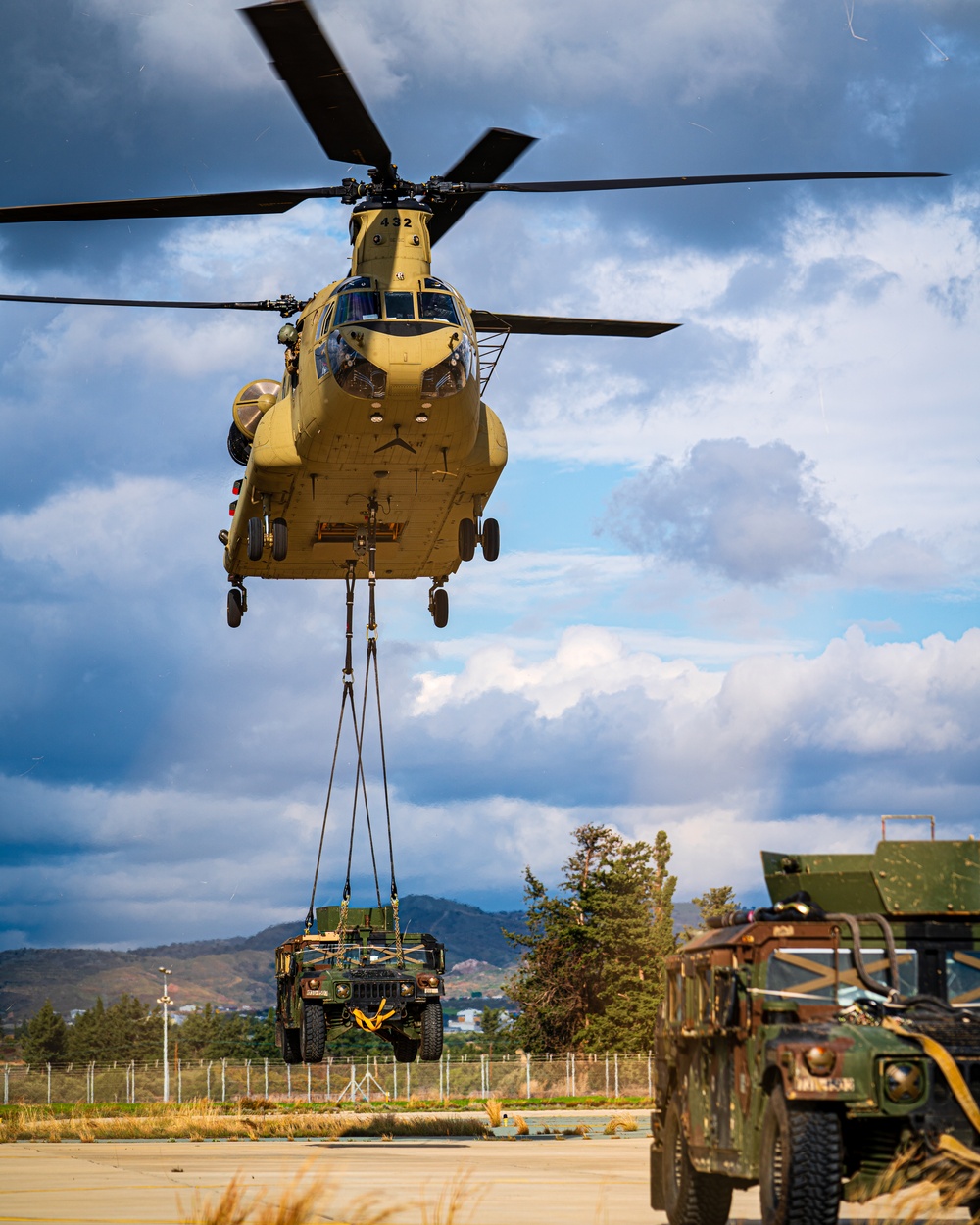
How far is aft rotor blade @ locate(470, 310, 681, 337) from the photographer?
25.3m

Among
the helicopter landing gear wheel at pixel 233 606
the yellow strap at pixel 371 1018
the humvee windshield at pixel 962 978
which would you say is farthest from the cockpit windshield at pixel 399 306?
the humvee windshield at pixel 962 978

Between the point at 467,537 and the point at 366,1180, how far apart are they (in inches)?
366

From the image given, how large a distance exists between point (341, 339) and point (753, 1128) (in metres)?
12.6

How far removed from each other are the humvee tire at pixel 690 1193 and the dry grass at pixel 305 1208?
4.75ft

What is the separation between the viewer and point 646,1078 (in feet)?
156

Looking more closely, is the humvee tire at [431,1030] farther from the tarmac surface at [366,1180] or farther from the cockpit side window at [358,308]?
the cockpit side window at [358,308]

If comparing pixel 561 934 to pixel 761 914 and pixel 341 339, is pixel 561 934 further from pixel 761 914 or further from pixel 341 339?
pixel 761 914

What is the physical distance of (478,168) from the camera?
850 inches

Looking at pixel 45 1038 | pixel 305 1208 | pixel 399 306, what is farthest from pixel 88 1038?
pixel 305 1208

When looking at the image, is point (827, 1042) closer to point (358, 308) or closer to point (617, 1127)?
point (358, 308)

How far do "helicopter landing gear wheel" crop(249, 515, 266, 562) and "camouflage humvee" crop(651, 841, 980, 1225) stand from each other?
1260 centimetres

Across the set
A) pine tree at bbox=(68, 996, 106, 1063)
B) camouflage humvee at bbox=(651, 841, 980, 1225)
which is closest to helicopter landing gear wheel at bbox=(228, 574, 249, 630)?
camouflage humvee at bbox=(651, 841, 980, 1225)

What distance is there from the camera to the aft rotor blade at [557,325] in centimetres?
2531

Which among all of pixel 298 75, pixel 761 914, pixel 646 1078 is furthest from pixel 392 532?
pixel 646 1078
